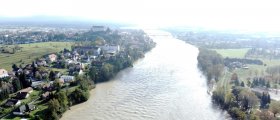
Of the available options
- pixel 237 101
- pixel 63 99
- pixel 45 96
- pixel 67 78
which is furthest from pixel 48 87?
pixel 237 101

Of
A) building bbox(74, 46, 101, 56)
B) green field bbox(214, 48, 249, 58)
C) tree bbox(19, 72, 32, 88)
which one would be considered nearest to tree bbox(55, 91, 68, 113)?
tree bbox(19, 72, 32, 88)

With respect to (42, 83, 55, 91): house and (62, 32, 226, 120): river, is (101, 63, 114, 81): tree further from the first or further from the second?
(42, 83, 55, 91): house

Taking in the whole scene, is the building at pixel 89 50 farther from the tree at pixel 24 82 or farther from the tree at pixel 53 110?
the tree at pixel 53 110

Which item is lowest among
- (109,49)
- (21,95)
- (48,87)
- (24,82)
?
(21,95)

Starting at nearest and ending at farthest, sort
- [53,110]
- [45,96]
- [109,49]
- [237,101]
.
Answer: [53,110] < [237,101] < [45,96] < [109,49]

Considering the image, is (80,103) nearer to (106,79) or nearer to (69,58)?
(106,79)

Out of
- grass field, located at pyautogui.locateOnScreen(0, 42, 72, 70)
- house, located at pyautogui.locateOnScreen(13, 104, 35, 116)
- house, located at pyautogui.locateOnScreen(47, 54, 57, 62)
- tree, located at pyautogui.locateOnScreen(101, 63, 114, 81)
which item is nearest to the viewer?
house, located at pyautogui.locateOnScreen(13, 104, 35, 116)

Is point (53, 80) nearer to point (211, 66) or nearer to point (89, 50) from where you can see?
point (211, 66)

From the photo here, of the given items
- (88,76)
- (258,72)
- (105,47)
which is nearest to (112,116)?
(88,76)
